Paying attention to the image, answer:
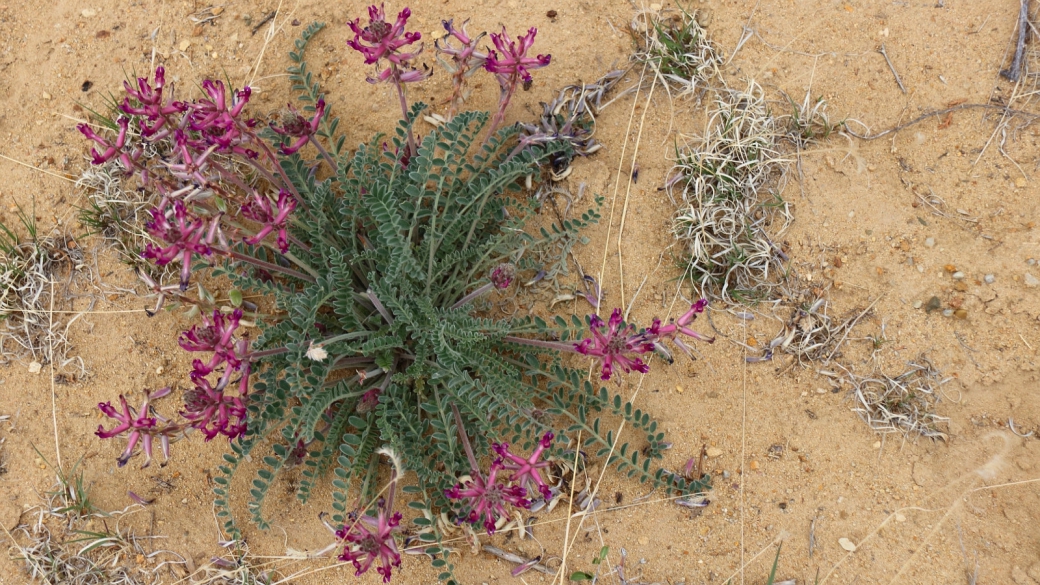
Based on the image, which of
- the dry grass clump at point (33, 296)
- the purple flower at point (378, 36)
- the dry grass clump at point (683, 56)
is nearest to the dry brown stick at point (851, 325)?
the dry grass clump at point (683, 56)

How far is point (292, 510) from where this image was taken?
11.5ft

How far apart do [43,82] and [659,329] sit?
11.8 feet

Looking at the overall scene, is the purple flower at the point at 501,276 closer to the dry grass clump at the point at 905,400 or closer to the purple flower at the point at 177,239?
the purple flower at the point at 177,239

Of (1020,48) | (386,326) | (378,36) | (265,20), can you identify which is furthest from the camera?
(265,20)

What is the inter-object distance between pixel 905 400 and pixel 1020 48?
1.84m

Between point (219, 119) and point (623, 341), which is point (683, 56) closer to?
point (623, 341)

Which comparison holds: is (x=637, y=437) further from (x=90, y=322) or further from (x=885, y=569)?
(x=90, y=322)

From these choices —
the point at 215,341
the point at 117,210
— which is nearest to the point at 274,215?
the point at 215,341

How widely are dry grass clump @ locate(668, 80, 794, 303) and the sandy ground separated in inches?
4.4

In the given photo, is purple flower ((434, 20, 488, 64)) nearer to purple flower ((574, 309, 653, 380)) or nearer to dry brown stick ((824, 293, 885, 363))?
purple flower ((574, 309, 653, 380))

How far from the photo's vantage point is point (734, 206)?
→ 3652 millimetres

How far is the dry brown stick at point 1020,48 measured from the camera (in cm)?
363

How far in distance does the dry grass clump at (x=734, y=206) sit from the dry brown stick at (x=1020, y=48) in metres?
1.14

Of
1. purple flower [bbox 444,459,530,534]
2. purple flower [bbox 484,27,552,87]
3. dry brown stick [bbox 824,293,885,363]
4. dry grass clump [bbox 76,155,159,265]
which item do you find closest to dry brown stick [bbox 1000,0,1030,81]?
dry brown stick [bbox 824,293,885,363]
